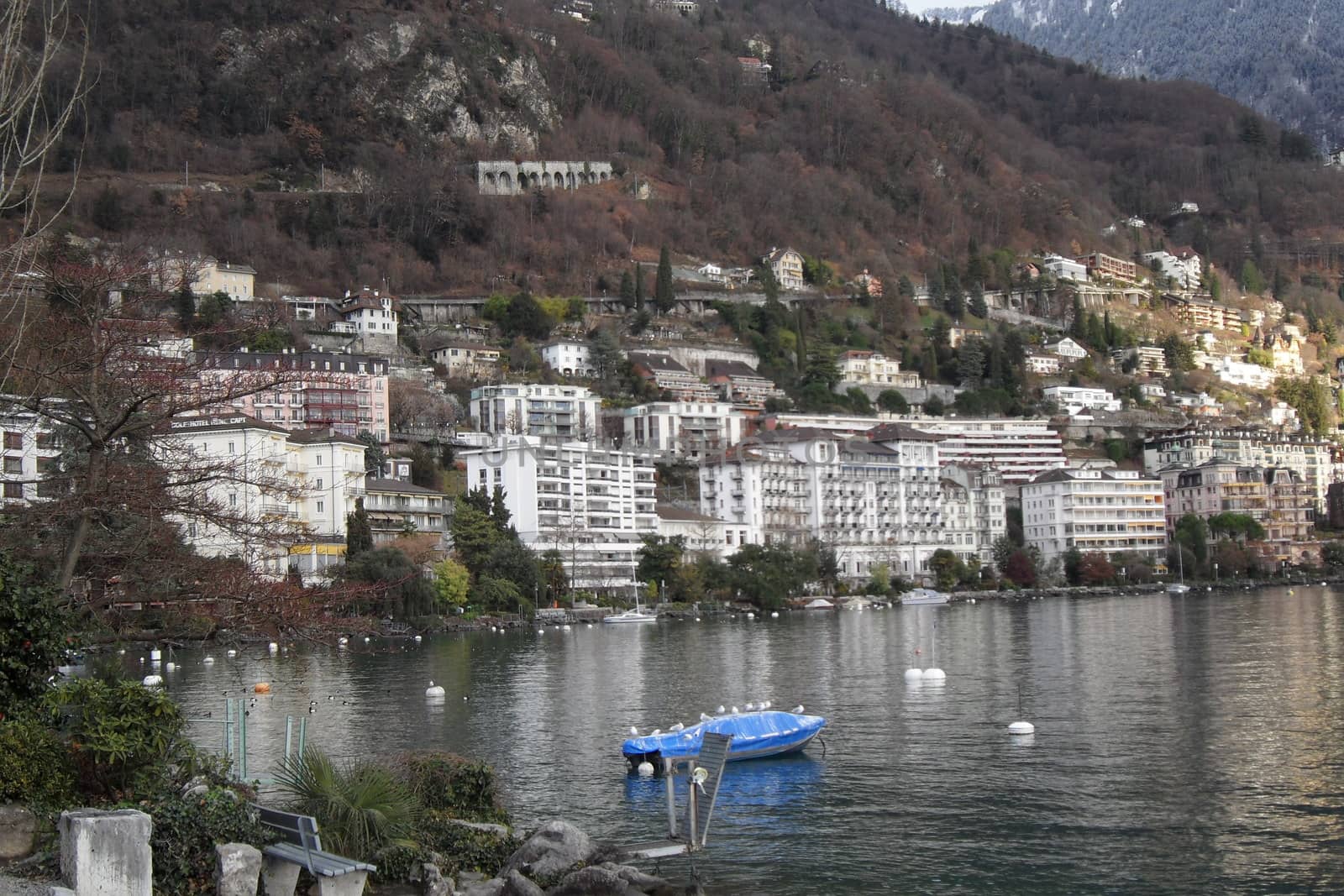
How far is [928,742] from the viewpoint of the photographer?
31797 mm

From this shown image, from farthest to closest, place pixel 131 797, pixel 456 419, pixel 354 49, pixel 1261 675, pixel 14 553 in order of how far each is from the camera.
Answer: pixel 354 49
pixel 456 419
pixel 1261 675
pixel 14 553
pixel 131 797

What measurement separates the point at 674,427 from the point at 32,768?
10768 cm

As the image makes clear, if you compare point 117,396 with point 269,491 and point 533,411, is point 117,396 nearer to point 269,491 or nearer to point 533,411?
point 269,491

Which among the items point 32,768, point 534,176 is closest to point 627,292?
point 534,176

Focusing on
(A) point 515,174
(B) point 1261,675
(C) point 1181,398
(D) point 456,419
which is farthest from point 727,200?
(B) point 1261,675

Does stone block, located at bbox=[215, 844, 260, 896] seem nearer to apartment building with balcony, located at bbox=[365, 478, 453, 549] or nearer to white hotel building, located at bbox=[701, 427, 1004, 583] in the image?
apartment building with balcony, located at bbox=[365, 478, 453, 549]

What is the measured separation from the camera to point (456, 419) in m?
113

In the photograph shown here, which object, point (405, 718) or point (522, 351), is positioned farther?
point (522, 351)

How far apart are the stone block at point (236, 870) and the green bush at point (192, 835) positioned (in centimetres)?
22

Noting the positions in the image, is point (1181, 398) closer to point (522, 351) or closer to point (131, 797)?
point (522, 351)

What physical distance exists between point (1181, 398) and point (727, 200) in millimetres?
63130

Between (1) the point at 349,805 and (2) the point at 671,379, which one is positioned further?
(2) the point at 671,379

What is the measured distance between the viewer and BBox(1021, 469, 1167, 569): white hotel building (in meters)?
122

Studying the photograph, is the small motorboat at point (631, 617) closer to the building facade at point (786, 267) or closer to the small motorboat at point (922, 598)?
the small motorboat at point (922, 598)
